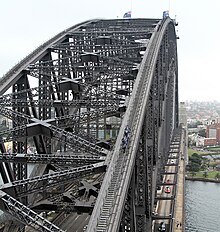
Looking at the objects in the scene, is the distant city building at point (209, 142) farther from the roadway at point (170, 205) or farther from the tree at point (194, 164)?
the roadway at point (170, 205)

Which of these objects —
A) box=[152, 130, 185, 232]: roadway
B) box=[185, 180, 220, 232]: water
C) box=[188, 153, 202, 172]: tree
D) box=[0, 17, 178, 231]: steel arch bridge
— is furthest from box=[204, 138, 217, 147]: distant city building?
box=[0, 17, 178, 231]: steel arch bridge

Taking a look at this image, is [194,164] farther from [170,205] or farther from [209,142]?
[170,205]

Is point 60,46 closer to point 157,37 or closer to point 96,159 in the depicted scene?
point 157,37

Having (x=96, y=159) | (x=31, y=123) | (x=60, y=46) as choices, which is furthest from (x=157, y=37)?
(x=96, y=159)

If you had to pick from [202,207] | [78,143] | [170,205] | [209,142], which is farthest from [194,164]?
[78,143]

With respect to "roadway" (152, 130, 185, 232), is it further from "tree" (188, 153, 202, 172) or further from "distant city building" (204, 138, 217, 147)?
"distant city building" (204, 138, 217, 147)
